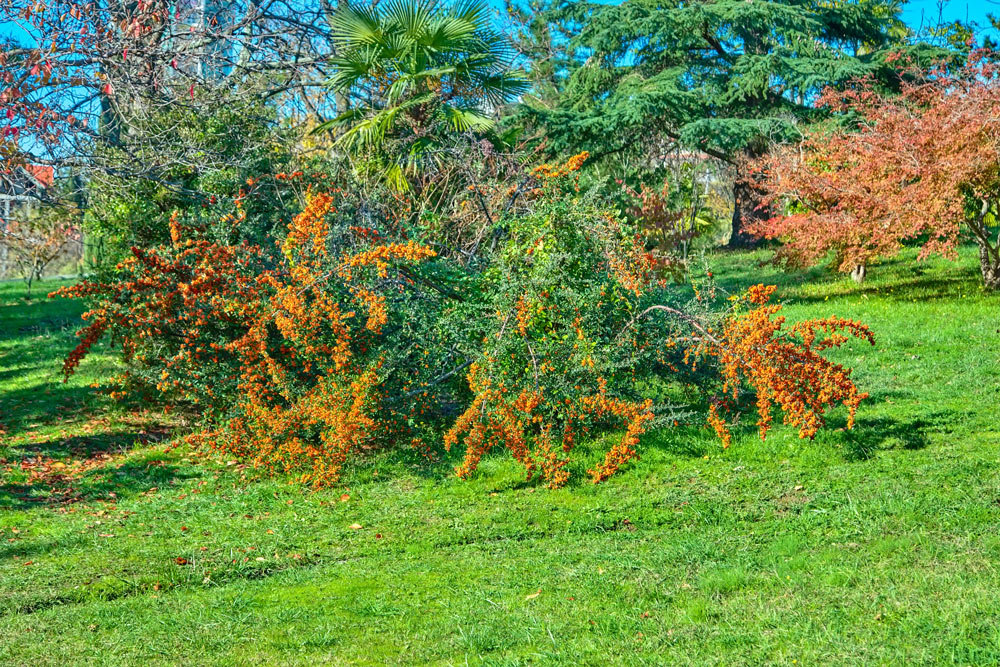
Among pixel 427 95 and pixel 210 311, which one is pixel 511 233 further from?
pixel 427 95

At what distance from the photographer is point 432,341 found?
28.9 ft

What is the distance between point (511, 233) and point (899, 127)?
6.98 meters

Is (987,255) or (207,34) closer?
(207,34)

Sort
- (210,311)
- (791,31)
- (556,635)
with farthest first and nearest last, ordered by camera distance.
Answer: (791,31)
(210,311)
(556,635)

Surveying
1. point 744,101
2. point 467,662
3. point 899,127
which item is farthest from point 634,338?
point 744,101

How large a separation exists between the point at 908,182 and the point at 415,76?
770 centimetres

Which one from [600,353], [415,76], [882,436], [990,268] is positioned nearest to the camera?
[882,436]

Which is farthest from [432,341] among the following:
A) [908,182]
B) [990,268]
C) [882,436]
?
[990,268]

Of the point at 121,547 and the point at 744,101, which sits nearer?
the point at 121,547

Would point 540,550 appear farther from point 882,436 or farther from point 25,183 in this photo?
point 25,183

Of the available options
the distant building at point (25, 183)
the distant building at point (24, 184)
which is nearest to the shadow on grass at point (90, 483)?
the distant building at point (24, 184)

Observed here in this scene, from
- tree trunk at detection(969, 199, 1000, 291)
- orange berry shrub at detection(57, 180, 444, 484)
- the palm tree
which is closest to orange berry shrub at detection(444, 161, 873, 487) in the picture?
orange berry shrub at detection(57, 180, 444, 484)

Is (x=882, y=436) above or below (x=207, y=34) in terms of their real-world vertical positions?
below

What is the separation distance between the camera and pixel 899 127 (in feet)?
42.4
